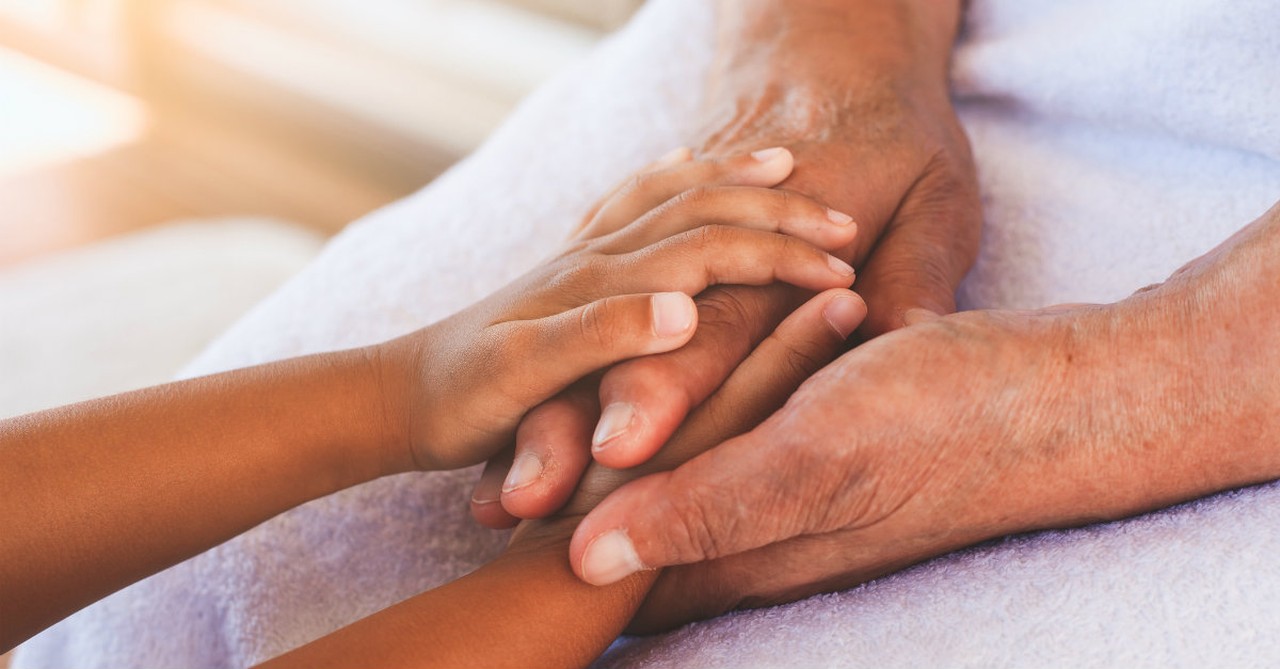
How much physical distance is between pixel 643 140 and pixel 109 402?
0.54 m

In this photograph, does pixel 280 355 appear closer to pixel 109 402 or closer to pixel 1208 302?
pixel 109 402

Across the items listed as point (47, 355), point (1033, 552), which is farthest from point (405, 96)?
point (1033, 552)

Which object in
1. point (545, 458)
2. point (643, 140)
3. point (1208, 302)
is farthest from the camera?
point (643, 140)

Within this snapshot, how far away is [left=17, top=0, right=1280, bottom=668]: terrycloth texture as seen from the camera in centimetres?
58

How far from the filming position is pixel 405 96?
6.35ft

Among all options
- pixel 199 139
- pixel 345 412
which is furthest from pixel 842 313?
pixel 199 139

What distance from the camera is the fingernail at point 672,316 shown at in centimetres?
72

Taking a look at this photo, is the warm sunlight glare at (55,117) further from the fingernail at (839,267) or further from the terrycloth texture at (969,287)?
the fingernail at (839,267)

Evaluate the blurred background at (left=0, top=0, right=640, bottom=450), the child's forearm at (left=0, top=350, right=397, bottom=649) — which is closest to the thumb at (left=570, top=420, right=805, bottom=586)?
the child's forearm at (left=0, top=350, right=397, bottom=649)

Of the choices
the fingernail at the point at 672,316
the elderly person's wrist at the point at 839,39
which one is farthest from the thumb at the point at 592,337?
the elderly person's wrist at the point at 839,39

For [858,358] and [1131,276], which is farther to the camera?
[1131,276]

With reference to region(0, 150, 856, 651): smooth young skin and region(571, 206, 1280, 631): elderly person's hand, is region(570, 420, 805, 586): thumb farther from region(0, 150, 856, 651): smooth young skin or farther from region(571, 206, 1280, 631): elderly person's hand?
region(0, 150, 856, 651): smooth young skin

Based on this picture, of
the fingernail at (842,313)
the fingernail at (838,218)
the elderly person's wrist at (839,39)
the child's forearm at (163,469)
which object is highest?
the elderly person's wrist at (839,39)

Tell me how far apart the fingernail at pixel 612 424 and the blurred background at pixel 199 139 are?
907 millimetres
